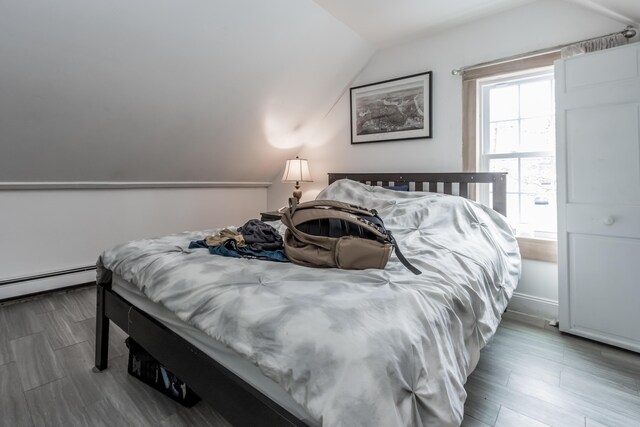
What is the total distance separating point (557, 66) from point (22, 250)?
4145mm

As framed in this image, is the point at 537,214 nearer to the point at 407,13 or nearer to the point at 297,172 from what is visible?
the point at 407,13

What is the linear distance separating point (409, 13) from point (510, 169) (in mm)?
1458

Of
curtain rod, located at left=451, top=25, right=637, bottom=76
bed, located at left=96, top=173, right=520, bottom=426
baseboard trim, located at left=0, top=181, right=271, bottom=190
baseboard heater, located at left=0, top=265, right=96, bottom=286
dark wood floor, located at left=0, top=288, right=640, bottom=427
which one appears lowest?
dark wood floor, located at left=0, top=288, right=640, bottom=427

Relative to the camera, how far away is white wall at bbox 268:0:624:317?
7.47 ft

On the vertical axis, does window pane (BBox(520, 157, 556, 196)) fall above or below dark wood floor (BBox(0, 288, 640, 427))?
above

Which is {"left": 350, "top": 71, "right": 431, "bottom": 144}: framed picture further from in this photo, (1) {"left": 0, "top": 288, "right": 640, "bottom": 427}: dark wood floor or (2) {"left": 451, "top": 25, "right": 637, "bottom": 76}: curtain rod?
(1) {"left": 0, "top": 288, "right": 640, "bottom": 427}: dark wood floor

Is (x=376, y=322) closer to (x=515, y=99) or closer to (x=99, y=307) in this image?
(x=99, y=307)

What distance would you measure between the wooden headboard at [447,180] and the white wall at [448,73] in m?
0.11

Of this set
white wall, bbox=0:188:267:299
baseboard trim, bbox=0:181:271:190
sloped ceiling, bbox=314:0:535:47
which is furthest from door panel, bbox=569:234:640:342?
white wall, bbox=0:188:267:299

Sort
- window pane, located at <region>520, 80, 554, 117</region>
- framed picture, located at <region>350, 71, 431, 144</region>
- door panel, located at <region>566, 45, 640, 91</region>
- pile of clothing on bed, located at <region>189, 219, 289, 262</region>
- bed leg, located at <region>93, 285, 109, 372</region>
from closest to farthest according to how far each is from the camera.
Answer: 1. pile of clothing on bed, located at <region>189, 219, 289, 262</region>
2. bed leg, located at <region>93, 285, 109, 372</region>
3. door panel, located at <region>566, 45, 640, 91</region>
4. window pane, located at <region>520, 80, 554, 117</region>
5. framed picture, located at <region>350, 71, 431, 144</region>

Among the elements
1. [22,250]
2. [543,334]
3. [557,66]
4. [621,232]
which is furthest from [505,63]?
[22,250]

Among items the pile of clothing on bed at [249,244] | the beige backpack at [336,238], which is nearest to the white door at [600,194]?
the beige backpack at [336,238]

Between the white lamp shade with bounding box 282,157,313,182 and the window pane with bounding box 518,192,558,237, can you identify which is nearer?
Result: the window pane with bounding box 518,192,558,237

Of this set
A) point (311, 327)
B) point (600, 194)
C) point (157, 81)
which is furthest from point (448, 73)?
point (311, 327)
